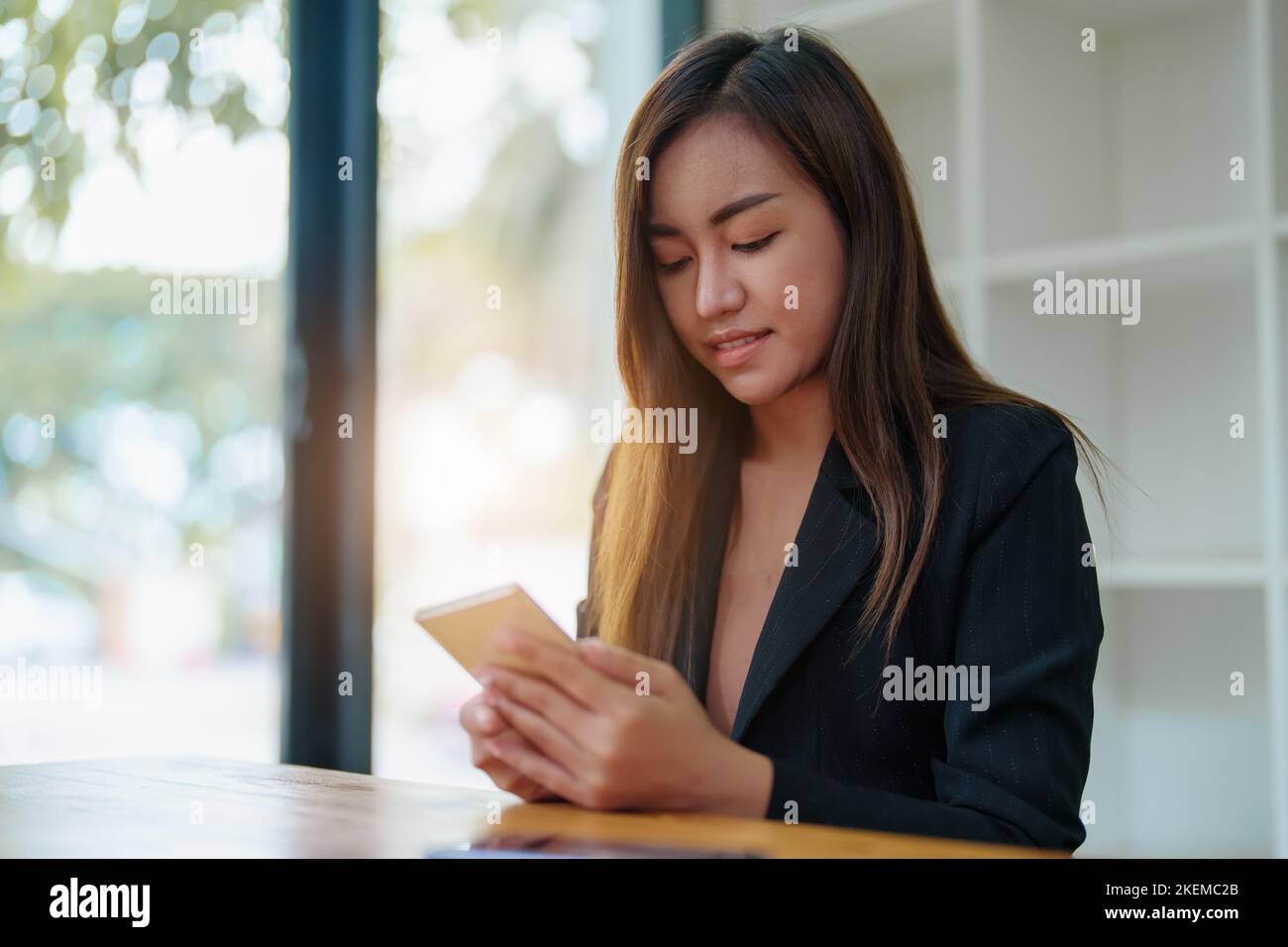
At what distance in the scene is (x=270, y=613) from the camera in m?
2.17

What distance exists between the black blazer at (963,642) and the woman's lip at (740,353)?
0.51 feet

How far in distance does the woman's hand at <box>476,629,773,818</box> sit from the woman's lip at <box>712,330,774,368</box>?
61 centimetres

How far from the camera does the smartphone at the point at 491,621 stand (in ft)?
2.95

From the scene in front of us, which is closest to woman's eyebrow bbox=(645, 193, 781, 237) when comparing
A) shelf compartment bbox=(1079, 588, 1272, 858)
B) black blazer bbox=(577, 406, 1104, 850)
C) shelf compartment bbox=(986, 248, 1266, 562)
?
black blazer bbox=(577, 406, 1104, 850)

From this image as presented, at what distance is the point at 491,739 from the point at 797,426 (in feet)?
2.37

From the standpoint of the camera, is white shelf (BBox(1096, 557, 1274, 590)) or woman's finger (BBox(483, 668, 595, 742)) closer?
woman's finger (BBox(483, 668, 595, 742))

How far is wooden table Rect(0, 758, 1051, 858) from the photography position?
727 mm

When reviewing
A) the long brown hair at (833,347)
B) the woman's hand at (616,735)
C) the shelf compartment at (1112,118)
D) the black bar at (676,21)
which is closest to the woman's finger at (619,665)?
the woman's hand at (616,735)

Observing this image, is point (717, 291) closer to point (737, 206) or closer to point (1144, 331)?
point (737, 206)

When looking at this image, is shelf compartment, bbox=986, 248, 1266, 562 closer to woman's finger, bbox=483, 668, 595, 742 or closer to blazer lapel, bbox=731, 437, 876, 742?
blazer lapel, bbox=731, 437, 876, 742

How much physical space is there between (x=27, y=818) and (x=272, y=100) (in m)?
1.65

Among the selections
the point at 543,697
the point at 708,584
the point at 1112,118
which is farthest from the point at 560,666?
the point at 1112,118

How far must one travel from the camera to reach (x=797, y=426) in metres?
1.52

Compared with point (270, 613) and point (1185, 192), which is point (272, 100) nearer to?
point (270, 613)
